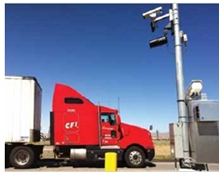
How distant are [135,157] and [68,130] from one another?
130 inches

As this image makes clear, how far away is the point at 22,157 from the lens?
12898 mm

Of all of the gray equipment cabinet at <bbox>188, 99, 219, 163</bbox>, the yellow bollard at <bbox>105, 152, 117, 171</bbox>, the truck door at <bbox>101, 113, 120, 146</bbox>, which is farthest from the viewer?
the truck door at <bbox>101, 113, 120, 146</bbox>

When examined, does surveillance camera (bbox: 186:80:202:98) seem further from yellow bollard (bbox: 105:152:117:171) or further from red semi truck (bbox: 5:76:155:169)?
red semi truck (bbox: 5:76:155:169)

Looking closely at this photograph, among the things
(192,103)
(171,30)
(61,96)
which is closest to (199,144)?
(192,103)

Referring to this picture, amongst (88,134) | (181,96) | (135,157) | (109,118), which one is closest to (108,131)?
(109,118)

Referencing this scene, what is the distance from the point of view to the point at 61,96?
13.6 meters

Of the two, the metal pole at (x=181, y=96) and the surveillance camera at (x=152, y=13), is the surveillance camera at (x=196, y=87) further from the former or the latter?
the surveillance camera at (x=152, y=13)

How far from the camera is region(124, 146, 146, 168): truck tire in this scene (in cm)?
1341

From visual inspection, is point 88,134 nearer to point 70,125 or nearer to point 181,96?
point 70,125

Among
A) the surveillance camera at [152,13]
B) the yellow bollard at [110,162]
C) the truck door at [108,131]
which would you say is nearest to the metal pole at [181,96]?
the surveillance camera at [152,13]

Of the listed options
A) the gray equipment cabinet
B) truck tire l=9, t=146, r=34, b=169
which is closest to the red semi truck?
truck tire l=9, t=146, r=34, b=169

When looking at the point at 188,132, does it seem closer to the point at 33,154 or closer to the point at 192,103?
the point at 192,103

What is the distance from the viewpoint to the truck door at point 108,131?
13789 mm
